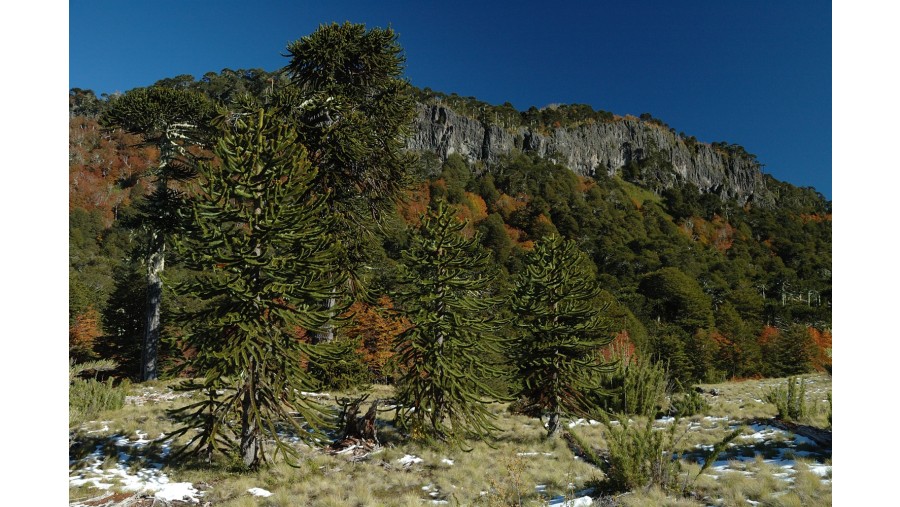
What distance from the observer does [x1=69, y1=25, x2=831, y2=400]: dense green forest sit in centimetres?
1223

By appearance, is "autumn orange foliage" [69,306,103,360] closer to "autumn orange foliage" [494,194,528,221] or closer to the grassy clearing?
the grassy clearing

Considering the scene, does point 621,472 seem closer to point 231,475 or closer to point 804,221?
point 231,475

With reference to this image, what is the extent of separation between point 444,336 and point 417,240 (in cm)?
239

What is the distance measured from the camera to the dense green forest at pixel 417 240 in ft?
40.1

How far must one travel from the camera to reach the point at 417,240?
11.0 m

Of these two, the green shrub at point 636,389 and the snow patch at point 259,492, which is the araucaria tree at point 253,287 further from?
the green shrub at point 636,389

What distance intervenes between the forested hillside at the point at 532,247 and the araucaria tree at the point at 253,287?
22.6 inches

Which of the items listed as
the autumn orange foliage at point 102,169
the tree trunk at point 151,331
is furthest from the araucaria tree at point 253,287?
the autumn orange foliage at point 102,169

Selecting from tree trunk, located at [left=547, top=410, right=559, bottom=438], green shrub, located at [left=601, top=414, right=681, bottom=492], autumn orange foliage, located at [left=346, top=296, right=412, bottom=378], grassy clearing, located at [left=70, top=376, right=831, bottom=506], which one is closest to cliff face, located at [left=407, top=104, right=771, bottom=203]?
autumn orange foliage, located at [left=346, top=296, right=412, bottom=378]

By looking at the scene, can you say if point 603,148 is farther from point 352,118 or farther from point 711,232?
point 352,118

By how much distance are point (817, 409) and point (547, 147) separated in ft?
405

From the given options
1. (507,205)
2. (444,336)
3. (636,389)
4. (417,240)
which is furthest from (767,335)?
(417,240)

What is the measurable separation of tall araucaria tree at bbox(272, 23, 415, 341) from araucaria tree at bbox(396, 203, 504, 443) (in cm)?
247

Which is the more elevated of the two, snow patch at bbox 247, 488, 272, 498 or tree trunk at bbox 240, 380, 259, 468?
tree trunk at bbox 240, 380, 259, 468
